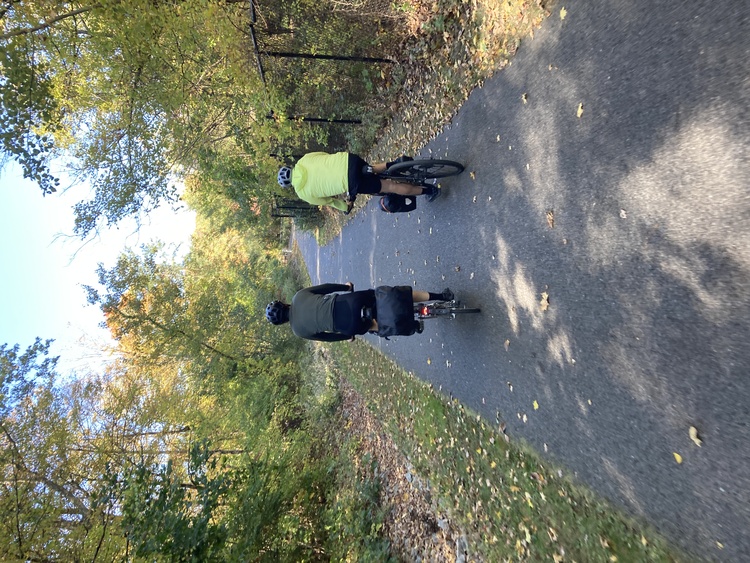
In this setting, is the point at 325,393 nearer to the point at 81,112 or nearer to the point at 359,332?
the point at 359,332

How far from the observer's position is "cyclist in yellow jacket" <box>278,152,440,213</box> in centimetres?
599

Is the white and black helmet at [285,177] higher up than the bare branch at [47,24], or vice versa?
the bare branch at [47,24]

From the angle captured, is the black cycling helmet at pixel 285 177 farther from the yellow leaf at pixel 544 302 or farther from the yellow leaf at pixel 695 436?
the yellow leaf at pixel 695 436

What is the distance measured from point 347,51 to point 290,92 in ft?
5.90

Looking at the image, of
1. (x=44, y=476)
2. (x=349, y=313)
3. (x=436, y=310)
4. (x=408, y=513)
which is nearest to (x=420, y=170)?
(x=436, y=310)

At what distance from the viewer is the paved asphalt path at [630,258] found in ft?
9.17

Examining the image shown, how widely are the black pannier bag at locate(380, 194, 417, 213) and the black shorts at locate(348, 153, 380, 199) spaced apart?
→ 659mm

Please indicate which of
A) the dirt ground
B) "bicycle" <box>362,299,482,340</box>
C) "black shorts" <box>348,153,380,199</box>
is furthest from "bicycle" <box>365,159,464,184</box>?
the dirt ground

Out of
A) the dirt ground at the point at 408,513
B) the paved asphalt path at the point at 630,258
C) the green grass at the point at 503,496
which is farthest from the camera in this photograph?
the dirt ground at the point at 408,513

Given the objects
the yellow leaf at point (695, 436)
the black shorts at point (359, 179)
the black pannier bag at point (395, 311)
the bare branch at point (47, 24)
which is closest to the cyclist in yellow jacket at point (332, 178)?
the black shorts at point (359, 179)

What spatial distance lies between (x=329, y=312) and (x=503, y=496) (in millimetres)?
3151

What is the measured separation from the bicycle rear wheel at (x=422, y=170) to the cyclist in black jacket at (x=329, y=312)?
1807 millimetres

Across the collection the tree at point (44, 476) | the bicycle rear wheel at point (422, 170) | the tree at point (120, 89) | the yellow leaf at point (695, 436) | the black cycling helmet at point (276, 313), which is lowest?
the tree at point (44, 476)

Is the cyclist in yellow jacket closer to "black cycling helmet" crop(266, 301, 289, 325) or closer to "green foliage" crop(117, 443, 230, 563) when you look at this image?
"black cycling helmet" crop(266, 301, 289, 325)
